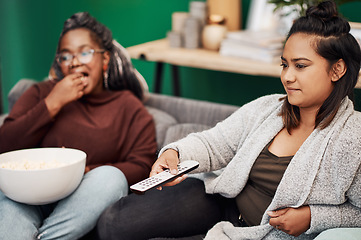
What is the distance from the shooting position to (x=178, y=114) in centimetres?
204

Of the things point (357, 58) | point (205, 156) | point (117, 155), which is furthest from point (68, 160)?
point (357, 58)

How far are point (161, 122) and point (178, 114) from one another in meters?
0.19

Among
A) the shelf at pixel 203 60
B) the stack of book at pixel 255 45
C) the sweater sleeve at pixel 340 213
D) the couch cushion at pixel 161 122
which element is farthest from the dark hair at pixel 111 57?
the sweater sleeve at pixel 340 213

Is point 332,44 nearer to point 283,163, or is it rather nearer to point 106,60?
point 283,163

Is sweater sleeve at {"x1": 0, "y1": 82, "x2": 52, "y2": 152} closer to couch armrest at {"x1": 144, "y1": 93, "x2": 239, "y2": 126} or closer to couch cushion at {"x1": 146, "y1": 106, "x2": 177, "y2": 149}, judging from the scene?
couch cushion at {"x1": 146, "y1": 106, "x2": 177, "y2": 149}

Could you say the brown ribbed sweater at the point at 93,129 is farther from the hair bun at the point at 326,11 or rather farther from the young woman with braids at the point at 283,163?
the hair bun at the point at 326,11

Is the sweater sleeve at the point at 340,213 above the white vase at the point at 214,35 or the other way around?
the other way around

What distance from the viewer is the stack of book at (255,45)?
77.3 inches

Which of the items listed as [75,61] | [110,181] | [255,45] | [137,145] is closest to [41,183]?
[110,181]

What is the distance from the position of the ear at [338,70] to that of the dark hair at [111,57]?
998mm

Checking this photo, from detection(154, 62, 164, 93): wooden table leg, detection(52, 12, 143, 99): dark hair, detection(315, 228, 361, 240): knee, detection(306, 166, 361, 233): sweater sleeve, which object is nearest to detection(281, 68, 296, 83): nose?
detection(306, 166, 361, 233): sweater sleeve

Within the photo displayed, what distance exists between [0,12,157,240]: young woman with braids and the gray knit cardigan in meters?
0.38

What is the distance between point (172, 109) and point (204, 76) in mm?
661

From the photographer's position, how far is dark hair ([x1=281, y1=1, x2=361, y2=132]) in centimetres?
113
